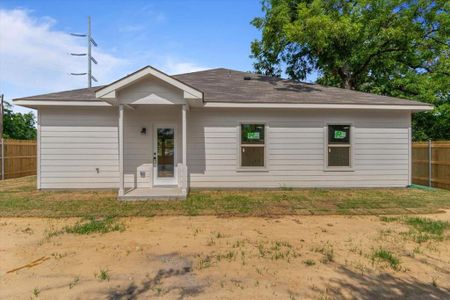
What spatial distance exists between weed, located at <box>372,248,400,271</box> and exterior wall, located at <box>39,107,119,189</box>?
760 centimetres

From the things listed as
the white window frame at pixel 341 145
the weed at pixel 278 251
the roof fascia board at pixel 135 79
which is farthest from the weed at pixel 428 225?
the roof fascia board at pixel 135 79

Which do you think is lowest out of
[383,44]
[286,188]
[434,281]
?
[434,281]

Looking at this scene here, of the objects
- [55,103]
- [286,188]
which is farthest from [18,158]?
[286,188]

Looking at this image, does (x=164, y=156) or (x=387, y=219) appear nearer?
(x=387, y=219)

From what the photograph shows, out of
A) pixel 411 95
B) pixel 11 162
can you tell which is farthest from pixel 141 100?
pixel 411 95

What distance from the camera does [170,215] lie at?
5.97 metres

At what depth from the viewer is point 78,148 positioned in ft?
29.0

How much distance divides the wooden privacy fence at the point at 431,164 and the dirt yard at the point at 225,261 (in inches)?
237

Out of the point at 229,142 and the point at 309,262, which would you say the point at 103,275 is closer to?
the point at 309,262

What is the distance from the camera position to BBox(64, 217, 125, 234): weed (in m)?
4.84

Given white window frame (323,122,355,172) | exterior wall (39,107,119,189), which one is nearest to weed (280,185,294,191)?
white window frame (323,122,355,172)

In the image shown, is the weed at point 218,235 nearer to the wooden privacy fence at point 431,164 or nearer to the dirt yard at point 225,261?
the dirt yard at point 225,261

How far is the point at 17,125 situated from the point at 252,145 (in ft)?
97.6

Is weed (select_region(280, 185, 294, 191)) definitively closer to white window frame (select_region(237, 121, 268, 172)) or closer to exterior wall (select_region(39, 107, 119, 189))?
white window frame (select_region(237, 121, 268, 172))
